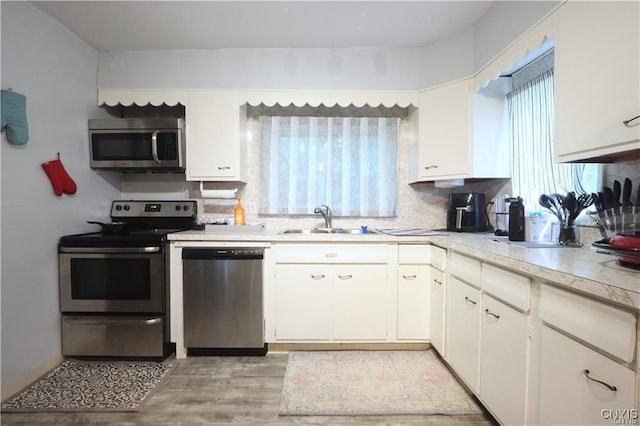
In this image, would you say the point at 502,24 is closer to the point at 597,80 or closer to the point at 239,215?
the point at 597,80

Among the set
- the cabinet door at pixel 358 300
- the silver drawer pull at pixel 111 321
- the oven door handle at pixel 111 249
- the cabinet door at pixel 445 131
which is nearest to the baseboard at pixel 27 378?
the silver drawer pull at pixel 111 321

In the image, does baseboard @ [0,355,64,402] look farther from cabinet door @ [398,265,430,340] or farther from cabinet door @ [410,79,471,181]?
cabinet door @ [410,79,471,181]

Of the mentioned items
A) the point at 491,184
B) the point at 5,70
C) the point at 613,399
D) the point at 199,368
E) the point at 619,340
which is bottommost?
the point at 199,368

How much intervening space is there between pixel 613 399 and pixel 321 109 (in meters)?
2.56

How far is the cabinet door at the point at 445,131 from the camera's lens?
7.19ft

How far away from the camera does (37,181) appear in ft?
6.10

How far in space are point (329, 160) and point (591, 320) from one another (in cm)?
211

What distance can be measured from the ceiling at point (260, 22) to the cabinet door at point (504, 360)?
1937 millimetres

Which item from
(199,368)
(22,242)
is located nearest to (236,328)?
(199,368)

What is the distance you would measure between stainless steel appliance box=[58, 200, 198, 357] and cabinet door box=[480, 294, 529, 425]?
2.11 metres

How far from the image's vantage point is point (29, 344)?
181 centimetres

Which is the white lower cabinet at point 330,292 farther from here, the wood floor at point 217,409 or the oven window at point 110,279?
the oven window at point 110,279

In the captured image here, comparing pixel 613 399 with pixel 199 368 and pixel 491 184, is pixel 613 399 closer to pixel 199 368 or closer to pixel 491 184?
pixel 491 184

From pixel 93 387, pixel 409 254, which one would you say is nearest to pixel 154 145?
pixel 93 387
